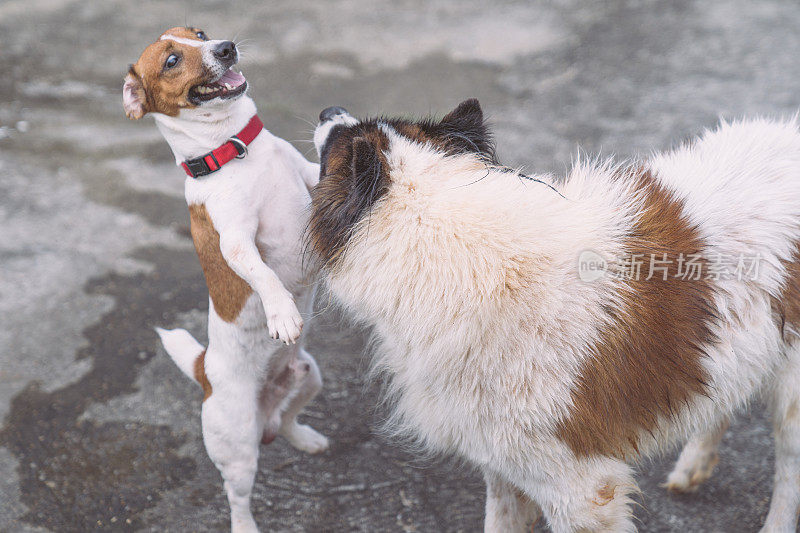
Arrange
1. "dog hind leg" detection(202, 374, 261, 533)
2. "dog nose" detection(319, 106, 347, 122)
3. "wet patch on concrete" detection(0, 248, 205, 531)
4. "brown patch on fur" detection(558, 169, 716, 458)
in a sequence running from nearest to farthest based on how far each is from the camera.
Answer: "brown patch on fur" detection(558, 169, 716, 458) < "dog nose" detection(319, 106, 347, 122) < "dog hind leg" detection(202, 374, 261, 533) < "wet patch on concrete" detection(0, 248, 205, 531)

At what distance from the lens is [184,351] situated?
288 centimetres

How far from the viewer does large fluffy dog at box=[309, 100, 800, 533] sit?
1985mm

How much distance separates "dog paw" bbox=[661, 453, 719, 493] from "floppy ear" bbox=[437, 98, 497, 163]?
63.7 inches

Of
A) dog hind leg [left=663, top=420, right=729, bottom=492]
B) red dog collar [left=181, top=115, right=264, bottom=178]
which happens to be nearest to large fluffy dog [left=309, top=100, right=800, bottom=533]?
red dog collar [left=181, top=115, right=264, bottom=178]

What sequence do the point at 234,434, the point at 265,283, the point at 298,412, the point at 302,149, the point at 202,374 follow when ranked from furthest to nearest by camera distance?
1. the point at 302,149
2. the point at 298,412
3. the point at 202,374
4. the point at 234,434
5. the point at 265,283

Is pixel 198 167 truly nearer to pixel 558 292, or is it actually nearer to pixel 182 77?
pixel 182 77

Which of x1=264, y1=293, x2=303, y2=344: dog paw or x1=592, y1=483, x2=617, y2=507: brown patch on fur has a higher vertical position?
x1=264, y1=293, x2=303, y2=344: dog paw

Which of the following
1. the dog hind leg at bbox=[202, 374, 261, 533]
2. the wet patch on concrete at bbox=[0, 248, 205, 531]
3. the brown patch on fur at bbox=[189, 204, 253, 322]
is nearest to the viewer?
the brown patch on fur at bbox=[189, 204, 253, 322]

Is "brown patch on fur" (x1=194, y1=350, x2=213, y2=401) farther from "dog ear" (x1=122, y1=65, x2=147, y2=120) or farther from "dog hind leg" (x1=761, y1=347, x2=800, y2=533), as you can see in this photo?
"dog hind leg" (x1=761, y1=347, x2=800, y2=533)

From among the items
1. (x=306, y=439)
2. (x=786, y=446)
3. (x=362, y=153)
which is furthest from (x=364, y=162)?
(x=786, y=446)

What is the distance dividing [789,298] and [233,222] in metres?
1.84

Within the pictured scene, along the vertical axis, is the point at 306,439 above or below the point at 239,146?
below

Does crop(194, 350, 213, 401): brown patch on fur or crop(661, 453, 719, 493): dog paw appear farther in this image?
crop(661, 453, 719, 493): dog paw

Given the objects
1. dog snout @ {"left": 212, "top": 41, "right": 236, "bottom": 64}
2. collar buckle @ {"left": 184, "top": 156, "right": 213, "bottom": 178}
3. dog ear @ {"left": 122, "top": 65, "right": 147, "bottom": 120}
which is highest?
dog snout @ {"left": 212, "top": 41, "right": 236, "bottom": 64}
